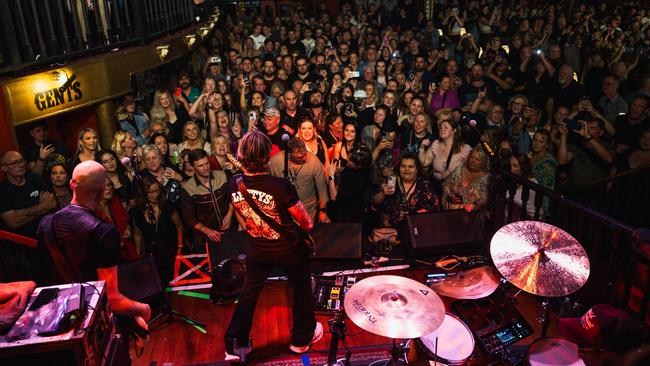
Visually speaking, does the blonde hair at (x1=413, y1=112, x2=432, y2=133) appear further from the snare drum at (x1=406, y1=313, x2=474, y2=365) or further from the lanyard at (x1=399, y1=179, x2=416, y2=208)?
the snare drum at (x1=406, y1=313, x2=474, y2=365)

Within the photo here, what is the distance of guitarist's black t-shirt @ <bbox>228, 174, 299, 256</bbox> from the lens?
2670mm

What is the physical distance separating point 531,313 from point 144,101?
5.10 m

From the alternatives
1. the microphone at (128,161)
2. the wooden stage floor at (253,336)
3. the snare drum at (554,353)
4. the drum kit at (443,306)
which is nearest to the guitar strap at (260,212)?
the drum kit at (443,306)

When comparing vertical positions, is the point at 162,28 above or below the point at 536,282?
above

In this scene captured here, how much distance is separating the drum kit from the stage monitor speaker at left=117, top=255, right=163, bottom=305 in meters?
1.58

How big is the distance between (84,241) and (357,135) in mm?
3293

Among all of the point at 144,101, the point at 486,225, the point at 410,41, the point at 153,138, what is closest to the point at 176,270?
the point at 153,138

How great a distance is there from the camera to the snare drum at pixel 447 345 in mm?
2529

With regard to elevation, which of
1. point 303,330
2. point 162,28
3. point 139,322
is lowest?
point 303,330

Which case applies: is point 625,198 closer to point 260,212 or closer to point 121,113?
point 260,212

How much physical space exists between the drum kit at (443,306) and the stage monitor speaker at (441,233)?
3.94 feet

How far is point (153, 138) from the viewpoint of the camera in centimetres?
466

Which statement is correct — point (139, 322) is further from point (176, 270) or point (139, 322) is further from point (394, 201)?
point (394, 201)

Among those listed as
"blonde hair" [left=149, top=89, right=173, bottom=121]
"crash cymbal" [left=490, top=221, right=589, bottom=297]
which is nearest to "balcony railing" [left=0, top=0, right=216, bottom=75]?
"blonde hair" [left=149, top=89, right=173, bottom=121]
